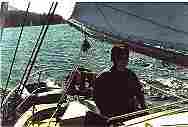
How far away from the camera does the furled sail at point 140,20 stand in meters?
2.78

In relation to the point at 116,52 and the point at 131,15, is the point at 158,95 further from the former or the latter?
the point at 116,52

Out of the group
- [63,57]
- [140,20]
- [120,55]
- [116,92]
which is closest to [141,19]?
[140,20]

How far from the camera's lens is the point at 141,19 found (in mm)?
2988

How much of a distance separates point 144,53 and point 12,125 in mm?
1568

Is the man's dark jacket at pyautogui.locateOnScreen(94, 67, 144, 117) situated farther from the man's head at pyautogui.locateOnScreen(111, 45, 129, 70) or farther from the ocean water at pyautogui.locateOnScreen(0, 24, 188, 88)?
the ocean water at pyautogui.locateOnScreen(0, 24, 188, 88)

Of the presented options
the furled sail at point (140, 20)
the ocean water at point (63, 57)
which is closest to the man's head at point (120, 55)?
the ocean water at point (63, 57)

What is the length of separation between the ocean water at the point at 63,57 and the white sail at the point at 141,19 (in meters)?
0.19

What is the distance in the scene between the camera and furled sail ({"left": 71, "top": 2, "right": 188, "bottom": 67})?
2.78m

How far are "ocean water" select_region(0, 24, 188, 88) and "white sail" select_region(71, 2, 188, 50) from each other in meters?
0.19

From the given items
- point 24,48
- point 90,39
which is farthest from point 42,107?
point 24,48

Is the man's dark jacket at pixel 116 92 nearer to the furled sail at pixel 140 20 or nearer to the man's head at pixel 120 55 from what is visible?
the man's head at pixel 120 55

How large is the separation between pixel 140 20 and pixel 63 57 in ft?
6.40

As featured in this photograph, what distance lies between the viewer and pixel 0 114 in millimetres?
3057

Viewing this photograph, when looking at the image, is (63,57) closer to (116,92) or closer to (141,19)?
(141,19)
